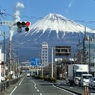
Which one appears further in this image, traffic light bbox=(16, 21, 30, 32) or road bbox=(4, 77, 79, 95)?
road bbox=(4, 77, 79, 95)

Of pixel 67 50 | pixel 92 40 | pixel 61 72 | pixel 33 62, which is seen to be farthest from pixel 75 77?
pixel 92 40

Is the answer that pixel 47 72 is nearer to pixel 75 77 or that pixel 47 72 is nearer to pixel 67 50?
pixel 67 50

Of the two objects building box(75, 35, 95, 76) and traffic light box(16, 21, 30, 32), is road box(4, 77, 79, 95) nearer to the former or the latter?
traffic light box(16, 21, 30, 32)

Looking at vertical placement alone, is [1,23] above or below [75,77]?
above

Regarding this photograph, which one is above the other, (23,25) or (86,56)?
(86,56)

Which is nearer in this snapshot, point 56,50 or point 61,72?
point 56,50

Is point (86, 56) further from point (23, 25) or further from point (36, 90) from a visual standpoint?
point (23, 25)

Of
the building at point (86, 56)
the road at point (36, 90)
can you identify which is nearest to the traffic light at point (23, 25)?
the road at point (36, 90)

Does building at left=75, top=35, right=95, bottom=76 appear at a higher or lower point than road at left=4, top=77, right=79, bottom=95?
higher

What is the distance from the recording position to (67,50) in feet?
249

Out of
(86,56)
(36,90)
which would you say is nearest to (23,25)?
(36,90)

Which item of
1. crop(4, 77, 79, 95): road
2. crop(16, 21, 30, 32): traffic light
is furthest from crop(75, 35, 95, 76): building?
crop(16, 21, 30, 32): traffic light

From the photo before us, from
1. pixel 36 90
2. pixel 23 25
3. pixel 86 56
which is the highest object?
pixel 86 56

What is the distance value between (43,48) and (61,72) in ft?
89.7
